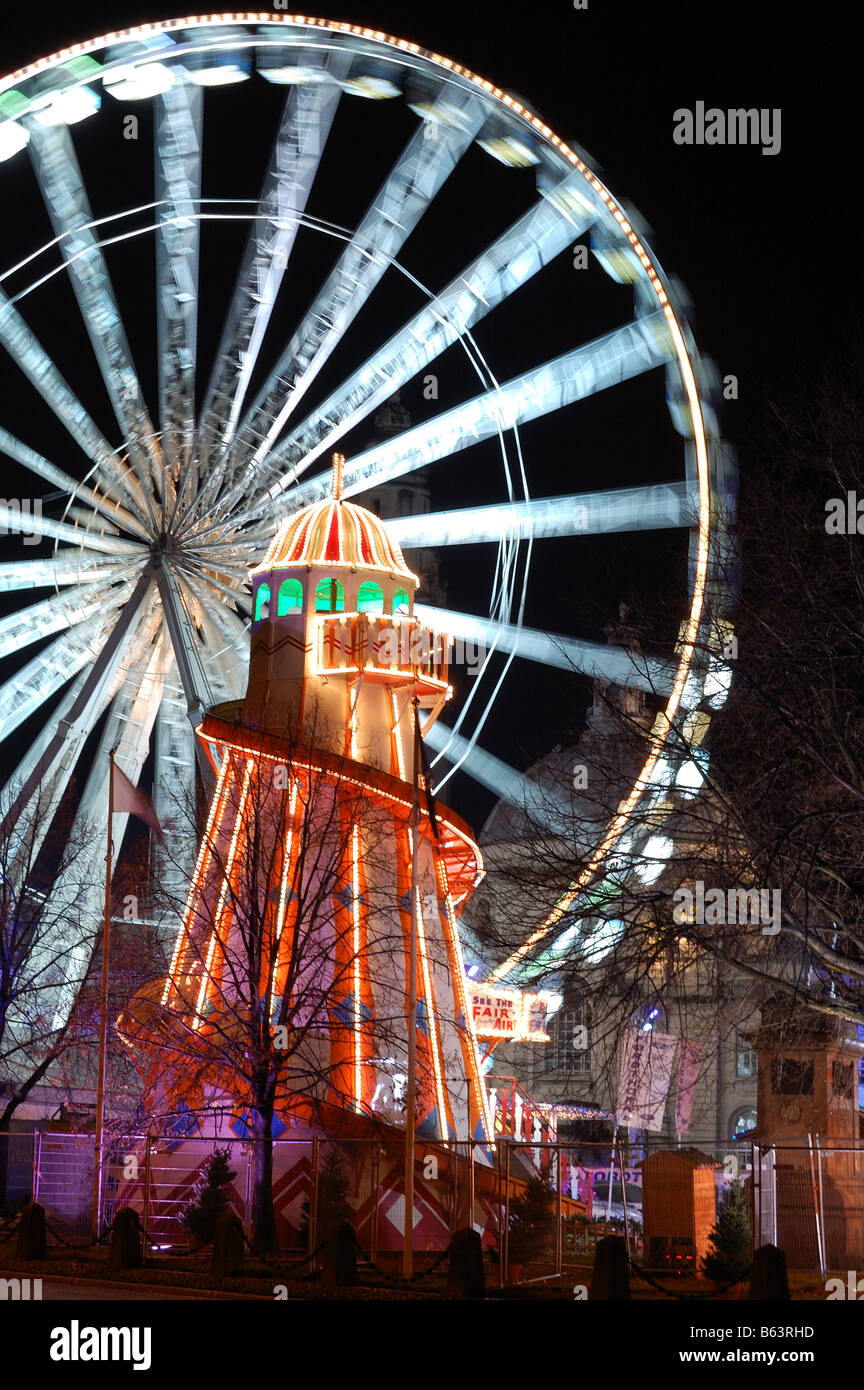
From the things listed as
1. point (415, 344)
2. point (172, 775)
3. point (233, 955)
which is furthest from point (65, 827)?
point (415, 344)

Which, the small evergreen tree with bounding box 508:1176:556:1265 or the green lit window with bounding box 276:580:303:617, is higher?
the green lit window with bounding box 276:580:303:617

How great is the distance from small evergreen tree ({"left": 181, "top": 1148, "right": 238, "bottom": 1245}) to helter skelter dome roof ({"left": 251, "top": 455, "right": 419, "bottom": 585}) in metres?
11.2

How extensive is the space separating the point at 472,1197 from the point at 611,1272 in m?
6.83

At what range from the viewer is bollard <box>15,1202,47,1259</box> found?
2756 cm

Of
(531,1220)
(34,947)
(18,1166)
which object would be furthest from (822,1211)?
(34,947)

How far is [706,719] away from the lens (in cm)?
2652

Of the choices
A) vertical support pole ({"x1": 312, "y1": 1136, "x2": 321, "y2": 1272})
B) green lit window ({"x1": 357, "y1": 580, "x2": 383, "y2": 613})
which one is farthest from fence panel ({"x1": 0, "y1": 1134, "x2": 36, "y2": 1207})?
green lit window ({"x1": 357, "y1": 580, "x2": 383, "y2": 613})

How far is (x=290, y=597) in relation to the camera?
36812 mm

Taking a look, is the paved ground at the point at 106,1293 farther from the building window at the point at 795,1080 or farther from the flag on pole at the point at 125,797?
the building window at the point at 795,1080

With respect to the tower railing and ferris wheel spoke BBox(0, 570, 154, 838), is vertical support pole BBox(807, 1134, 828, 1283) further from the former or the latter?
ferris wheel spoke BBox(0, 570, 154, 838)

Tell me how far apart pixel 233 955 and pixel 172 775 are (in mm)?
4337

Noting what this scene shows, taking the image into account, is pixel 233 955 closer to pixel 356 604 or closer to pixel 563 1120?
pixel 356 604

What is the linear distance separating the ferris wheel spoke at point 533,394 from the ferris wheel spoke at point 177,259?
2043mm

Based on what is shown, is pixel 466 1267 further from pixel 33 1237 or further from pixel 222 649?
pixel 222 649
